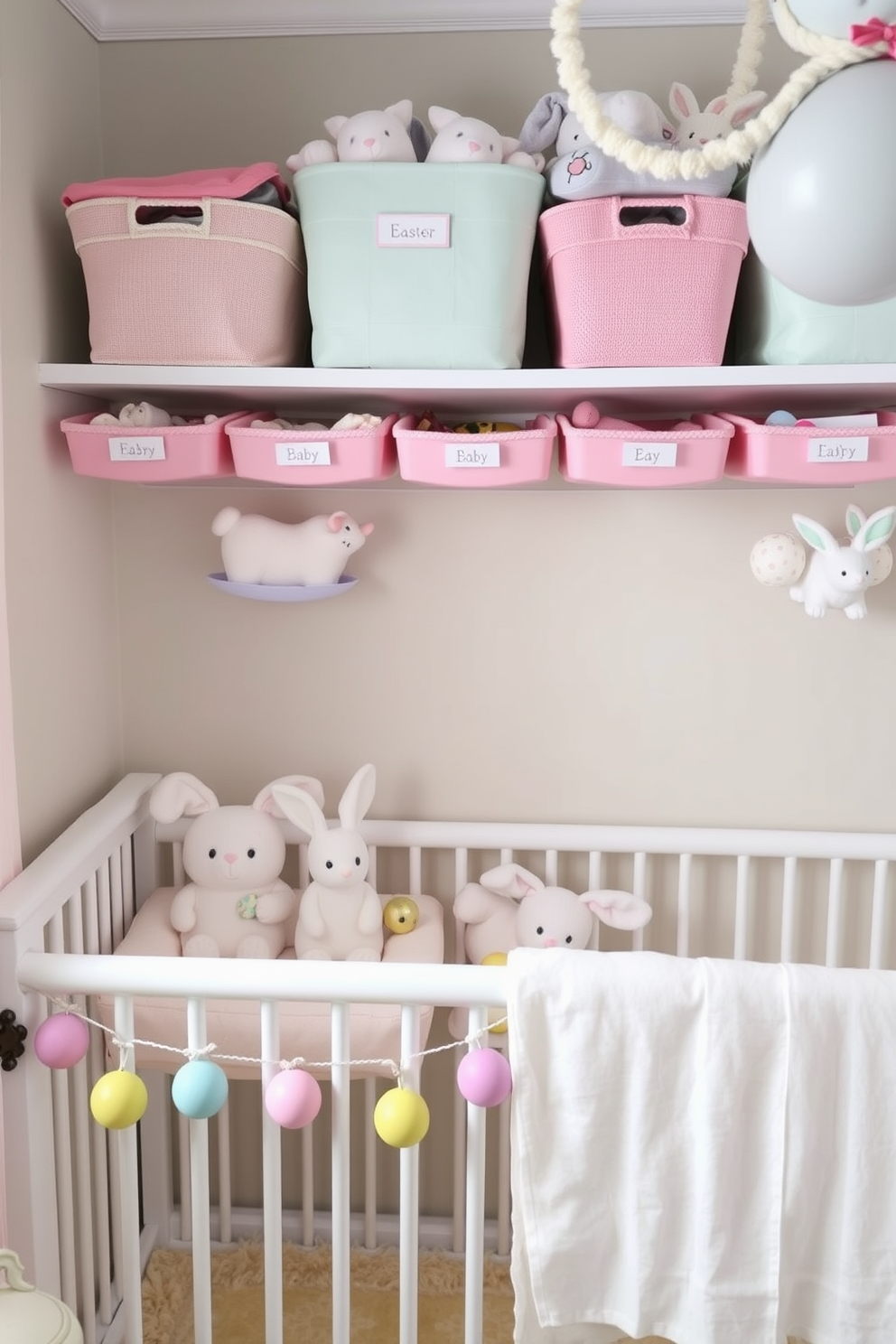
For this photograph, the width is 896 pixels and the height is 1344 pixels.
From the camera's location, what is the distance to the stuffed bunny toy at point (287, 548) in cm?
184

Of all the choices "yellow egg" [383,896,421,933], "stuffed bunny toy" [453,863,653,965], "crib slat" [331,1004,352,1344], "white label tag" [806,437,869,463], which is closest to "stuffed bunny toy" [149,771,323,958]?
"yellow egg" [383,896,421,933]

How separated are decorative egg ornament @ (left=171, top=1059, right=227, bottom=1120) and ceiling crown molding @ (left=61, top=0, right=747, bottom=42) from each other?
4.90 feet

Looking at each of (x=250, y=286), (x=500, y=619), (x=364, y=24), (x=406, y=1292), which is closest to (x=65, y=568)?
(x=250, y=286)

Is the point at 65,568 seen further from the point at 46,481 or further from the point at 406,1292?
the point at 406,1292

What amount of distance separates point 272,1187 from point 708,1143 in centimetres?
52

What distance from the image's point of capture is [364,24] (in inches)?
71.8

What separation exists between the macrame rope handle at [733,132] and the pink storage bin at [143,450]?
32.3 inches

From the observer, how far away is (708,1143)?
133cm

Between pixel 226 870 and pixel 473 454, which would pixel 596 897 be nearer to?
pixel 226 870

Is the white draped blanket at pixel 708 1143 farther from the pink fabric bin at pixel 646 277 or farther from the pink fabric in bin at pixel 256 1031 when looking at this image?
the pink fabric bin at pixel 646 277

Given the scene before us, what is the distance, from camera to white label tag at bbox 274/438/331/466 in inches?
65.6

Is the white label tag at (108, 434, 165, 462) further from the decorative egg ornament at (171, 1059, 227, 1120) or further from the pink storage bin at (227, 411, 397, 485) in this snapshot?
the decorative egg ornament at (171, 1059, 227, 1120)

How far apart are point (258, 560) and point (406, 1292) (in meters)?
1.03

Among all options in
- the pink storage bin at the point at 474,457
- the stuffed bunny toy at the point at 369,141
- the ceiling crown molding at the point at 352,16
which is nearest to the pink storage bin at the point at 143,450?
the pink storage bin at the point at 474,457
